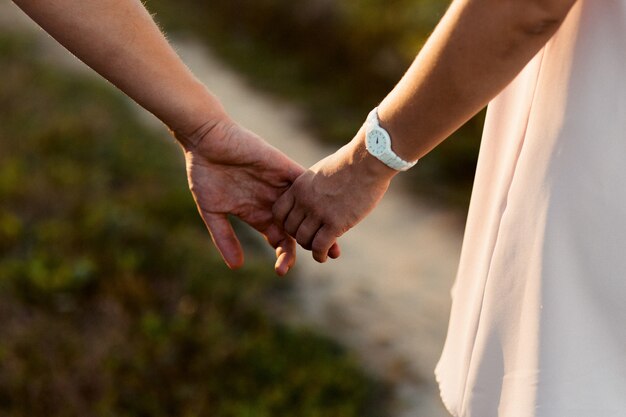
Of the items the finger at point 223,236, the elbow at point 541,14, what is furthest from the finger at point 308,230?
the elbow at point 541,14

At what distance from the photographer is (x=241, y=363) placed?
288cm

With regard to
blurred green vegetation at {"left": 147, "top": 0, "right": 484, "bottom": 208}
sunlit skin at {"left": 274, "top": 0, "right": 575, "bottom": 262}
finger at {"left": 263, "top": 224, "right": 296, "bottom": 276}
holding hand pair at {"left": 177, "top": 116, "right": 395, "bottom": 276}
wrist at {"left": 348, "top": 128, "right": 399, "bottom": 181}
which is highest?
sunlit skin at {"left": 274, "top": 0, "right": 575, "bottom": 262}

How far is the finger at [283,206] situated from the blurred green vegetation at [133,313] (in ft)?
3.63

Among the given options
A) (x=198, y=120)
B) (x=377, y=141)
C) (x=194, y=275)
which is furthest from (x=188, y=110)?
(x=194, y=275)

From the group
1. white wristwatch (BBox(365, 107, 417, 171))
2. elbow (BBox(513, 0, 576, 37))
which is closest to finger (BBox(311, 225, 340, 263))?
white wristwatch (BBox(365, 107, 417, 171))

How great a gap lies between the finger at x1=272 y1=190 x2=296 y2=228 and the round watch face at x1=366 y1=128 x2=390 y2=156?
36 cm

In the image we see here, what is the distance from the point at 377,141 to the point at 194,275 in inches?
82.6

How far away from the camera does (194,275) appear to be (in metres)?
3.33

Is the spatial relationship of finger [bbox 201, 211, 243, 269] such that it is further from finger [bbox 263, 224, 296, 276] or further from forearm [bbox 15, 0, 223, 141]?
forearm [bbox 15, 0, 223, 141]

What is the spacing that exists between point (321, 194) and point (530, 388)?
51cm

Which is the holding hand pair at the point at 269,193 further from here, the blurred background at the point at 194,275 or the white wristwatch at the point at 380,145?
the blurred background at the point at 194,275

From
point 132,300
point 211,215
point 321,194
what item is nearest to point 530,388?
point 321,194

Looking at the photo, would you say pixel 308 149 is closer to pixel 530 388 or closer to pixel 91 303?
pixel 91 303

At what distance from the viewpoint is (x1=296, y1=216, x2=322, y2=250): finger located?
160cm
